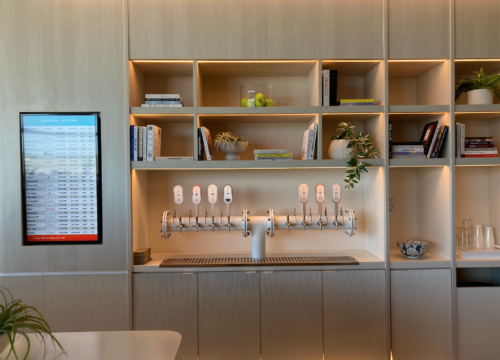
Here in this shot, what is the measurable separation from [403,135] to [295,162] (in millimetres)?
1124

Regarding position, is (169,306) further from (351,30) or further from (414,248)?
(351,30)

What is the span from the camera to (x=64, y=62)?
2504 mm

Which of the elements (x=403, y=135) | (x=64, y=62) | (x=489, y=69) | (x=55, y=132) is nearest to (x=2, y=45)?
(x=64, y=62)

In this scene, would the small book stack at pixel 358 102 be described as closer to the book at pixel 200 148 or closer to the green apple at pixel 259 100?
the green apple at pixel 259 100

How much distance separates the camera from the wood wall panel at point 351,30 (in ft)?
8.43

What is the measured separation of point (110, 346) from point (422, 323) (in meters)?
2.14

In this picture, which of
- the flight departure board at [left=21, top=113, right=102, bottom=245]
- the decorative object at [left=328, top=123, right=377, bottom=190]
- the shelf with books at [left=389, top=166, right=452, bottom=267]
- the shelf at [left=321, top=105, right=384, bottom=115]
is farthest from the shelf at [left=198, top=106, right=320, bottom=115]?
the shelf with books at [left=389, top=166, right=452, bottom=267]

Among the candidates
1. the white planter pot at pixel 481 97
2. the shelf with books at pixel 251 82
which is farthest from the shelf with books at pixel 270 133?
the white planter pot at pixel 481 97

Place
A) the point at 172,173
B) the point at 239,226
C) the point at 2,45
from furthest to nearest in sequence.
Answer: the point at 172,173, the point at 239,226, the point at 2,45

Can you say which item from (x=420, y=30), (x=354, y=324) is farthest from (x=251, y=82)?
(x=354, y=324)

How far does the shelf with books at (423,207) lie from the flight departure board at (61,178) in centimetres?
226

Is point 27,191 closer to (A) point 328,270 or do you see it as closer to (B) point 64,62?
(B) point 64,62

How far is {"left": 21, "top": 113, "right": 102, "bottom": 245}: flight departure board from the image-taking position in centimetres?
251

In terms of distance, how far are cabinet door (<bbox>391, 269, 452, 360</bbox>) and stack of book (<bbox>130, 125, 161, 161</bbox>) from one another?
6.55 feet
